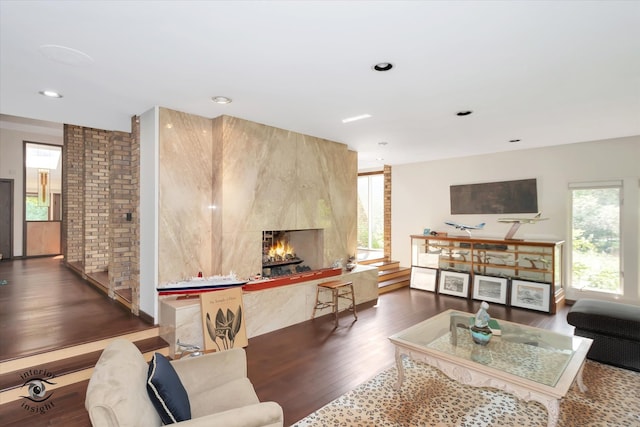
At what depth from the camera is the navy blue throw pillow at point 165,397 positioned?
1.57 meters

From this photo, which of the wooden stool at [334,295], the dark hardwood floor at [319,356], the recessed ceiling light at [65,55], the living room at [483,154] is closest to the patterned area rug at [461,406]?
the dark hardwood floor at [319,356]

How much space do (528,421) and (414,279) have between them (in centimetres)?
414

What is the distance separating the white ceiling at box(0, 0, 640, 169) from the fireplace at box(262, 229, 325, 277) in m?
2.00

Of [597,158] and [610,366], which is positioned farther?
[597,158]

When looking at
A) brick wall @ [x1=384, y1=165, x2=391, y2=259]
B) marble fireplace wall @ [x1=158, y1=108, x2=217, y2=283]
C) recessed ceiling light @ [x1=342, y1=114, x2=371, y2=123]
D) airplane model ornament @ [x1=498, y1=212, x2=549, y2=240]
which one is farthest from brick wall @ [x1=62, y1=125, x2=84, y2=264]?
airplane model ornament @ [x1=498, y1=212, x2=549, y2=240]

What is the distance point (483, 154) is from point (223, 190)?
4979 mm

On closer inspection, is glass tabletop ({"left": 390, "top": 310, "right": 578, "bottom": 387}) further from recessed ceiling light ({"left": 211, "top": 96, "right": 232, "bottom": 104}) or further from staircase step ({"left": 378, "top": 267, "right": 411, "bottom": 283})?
staircase step ({"left": 378, "top": 267, "right": 411, "bottom": 283})

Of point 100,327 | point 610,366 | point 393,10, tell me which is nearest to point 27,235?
point 100,327

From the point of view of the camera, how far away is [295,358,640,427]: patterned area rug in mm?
2404

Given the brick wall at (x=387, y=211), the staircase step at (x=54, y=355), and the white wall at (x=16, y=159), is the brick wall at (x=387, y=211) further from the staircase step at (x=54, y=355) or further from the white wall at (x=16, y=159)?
the white wall at (x=16, y=159)

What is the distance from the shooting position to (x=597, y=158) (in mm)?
5176

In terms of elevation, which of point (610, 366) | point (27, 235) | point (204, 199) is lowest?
point (610, 366)

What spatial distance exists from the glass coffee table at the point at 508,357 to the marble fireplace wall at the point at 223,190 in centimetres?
233

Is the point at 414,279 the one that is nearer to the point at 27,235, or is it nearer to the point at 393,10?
the point at 393,10
